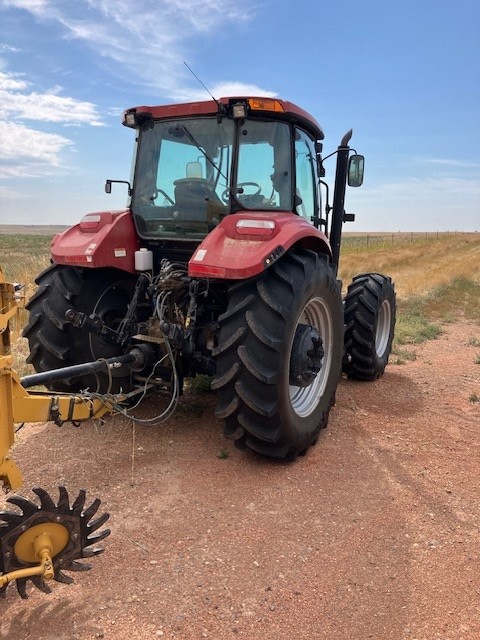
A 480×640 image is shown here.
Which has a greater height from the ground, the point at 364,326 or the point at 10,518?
the point at 364,326

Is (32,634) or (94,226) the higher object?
(94,226)

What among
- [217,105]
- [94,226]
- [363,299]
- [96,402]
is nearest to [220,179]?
[217,105]

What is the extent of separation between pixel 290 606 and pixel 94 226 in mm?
3117

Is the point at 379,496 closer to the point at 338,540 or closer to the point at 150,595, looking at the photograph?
the point at 338,540

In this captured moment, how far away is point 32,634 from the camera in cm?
224

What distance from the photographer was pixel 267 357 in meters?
3.40

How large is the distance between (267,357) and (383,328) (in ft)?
10.7

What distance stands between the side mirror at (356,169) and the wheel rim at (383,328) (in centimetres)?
156

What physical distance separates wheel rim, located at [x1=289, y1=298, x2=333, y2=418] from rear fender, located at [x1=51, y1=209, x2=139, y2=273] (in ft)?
4.84

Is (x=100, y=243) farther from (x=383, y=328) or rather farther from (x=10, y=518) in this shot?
(x=383, y=328)

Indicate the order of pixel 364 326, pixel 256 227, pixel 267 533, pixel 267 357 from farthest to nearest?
pixel 364 326
pixel 256 227
pixel 267 357
pixel 267 533

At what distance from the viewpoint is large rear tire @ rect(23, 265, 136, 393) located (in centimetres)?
410

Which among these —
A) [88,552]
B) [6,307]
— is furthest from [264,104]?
[88,552]

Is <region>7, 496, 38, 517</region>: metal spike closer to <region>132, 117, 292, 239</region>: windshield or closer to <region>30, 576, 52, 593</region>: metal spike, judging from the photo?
<region>30, 576, 52, 593</region>: metal spike
